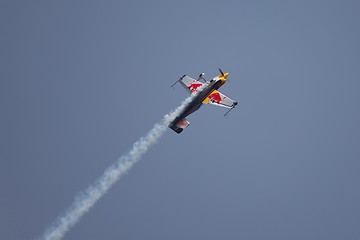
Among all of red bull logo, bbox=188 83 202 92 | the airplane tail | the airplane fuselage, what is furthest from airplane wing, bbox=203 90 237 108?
the airplane tail

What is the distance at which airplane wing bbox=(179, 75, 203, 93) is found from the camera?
11256 centimetres

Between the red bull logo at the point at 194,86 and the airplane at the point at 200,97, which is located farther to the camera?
the red bull logo at the point at 194,86

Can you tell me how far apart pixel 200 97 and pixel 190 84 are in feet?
17.5

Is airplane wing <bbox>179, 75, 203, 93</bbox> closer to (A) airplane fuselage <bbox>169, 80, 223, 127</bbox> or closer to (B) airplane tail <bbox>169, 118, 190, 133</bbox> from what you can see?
(A) airplane fuselage <bbox>169, 80, 223, 127</bbox>

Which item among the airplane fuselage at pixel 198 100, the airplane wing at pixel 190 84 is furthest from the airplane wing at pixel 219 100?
the airplane wing at pixel 190 84

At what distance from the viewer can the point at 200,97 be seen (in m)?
109

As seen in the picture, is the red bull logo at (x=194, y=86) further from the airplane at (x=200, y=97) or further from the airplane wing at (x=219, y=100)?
the airplane wing at (x=219, y=100)

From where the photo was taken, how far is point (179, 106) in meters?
107

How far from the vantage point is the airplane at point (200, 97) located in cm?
10575

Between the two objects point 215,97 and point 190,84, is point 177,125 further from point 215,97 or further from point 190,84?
point 190,84

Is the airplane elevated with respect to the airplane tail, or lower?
elevated

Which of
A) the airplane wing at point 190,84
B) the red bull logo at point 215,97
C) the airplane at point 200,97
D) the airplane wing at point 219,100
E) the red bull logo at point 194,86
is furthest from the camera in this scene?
the airplane wing at point 190,84

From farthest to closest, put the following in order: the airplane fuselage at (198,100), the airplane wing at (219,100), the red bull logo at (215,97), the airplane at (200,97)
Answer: the red bull logo at (215,97) < the airplane wing at (219,100) < the airplane fuselage at (198,100) < the airplane at (200,97)

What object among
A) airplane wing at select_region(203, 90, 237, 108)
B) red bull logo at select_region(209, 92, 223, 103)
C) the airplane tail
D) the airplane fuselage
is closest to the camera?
the airplane tail
